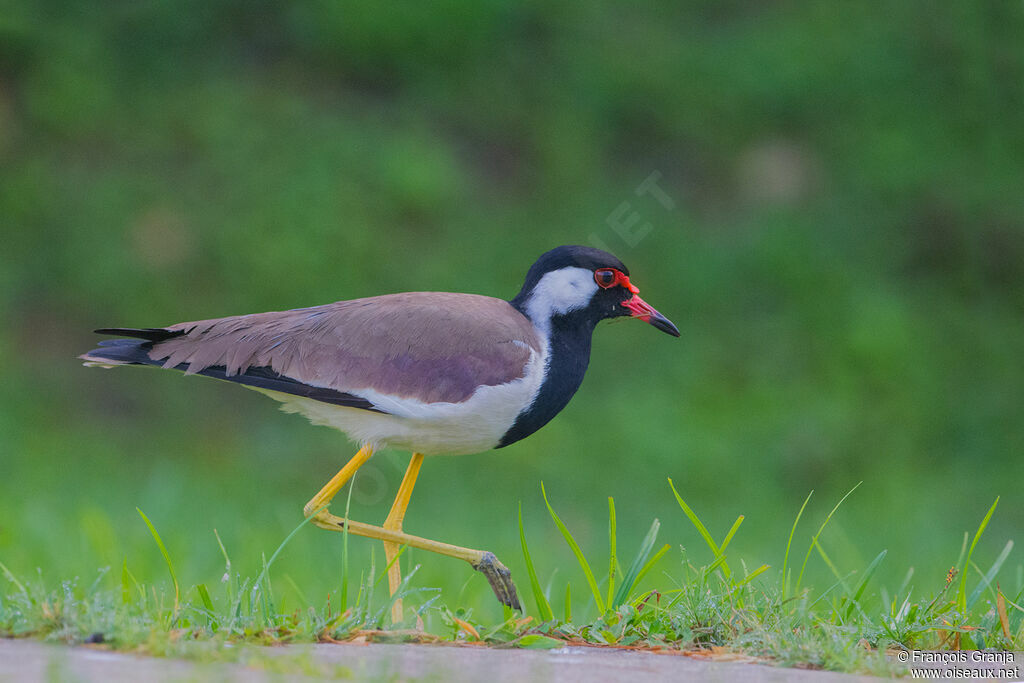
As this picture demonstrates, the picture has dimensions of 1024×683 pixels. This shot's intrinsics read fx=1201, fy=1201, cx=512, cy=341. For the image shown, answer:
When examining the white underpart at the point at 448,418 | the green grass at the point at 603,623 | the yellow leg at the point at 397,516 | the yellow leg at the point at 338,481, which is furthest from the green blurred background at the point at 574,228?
the green grass at the point at 603,623

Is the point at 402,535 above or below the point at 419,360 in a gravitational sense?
below

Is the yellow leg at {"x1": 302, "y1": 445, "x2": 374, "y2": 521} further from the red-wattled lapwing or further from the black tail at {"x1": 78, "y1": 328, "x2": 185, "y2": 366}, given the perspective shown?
the black tail at {"x1": 78, "y1": 328, "x2": 185, "y2": 366}

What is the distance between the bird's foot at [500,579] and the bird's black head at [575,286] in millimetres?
791

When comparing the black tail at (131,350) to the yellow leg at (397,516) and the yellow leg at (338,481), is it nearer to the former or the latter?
the yellow leg at (338,481)

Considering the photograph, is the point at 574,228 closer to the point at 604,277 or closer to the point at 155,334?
the point at 604,277

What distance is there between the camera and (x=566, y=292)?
3957 millimetres

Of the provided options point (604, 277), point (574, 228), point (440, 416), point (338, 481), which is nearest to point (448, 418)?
point (440, 416)

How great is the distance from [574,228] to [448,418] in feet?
18.2

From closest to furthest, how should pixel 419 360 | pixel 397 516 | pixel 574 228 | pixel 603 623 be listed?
pixel 603 623
pixel 419 360
pixel 397 516
pixel 574 228

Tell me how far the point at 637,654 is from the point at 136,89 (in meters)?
7.31

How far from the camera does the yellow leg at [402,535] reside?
12.0 ft

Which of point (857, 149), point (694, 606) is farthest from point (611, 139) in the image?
point (694, 606)

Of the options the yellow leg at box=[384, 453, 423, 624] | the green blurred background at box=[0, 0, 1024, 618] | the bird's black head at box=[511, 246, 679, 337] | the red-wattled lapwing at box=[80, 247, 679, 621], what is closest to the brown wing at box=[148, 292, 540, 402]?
the red-wattled lapwing at box=[80, 247, 679, 621]

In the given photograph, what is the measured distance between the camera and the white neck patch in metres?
3.96
